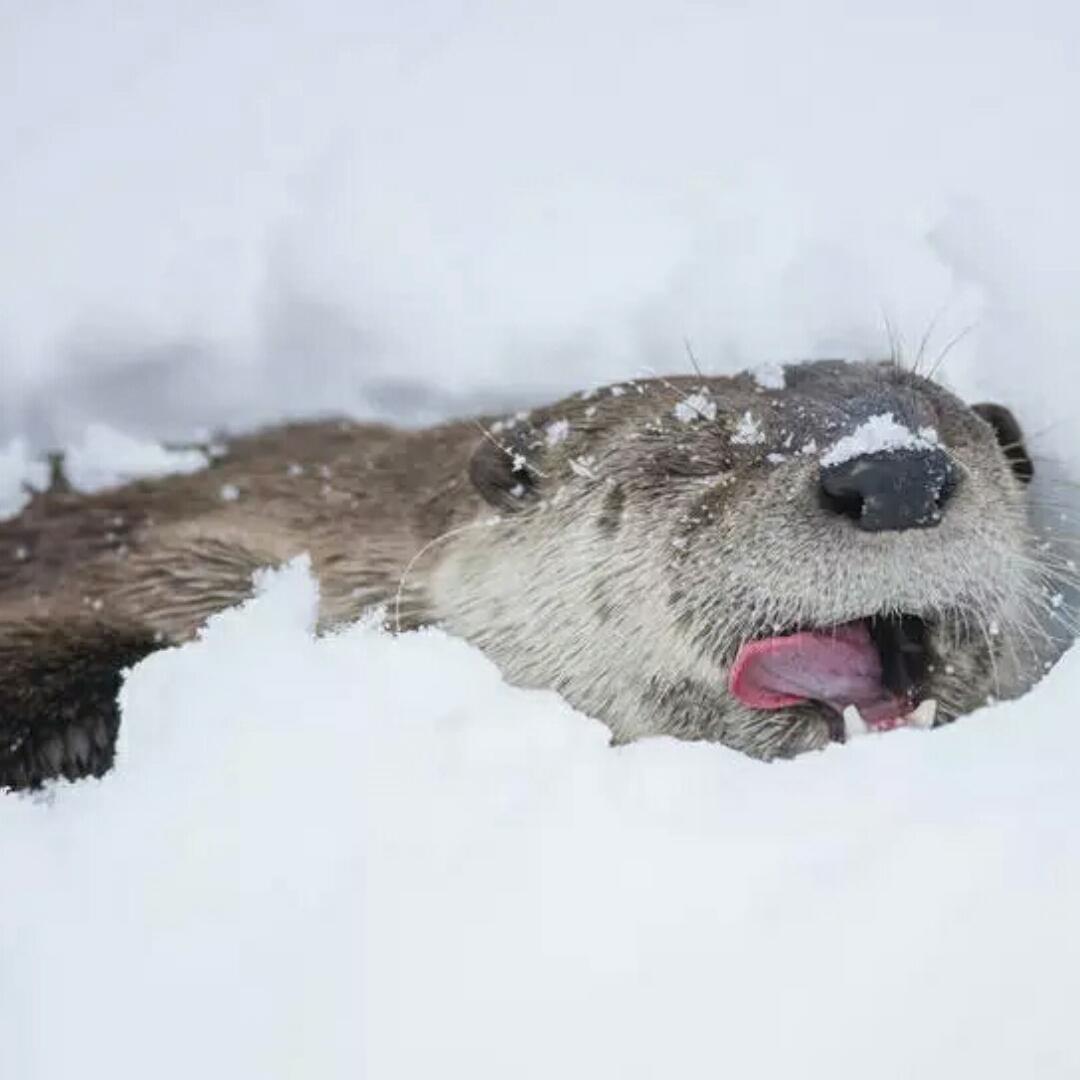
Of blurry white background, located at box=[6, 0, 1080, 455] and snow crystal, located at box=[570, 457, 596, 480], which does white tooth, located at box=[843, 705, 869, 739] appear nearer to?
snow crystal, located at box=[570, 457, 596, 480]

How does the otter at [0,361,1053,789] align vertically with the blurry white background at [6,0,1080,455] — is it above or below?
below

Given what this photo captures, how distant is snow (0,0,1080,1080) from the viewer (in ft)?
8.07

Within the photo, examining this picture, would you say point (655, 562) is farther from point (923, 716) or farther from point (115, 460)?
point (115, 460)

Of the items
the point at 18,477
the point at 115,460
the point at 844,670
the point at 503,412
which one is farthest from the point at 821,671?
the point at 18,477

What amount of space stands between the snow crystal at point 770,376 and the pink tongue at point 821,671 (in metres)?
0.54

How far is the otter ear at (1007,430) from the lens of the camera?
3719mm

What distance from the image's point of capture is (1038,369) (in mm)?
4043

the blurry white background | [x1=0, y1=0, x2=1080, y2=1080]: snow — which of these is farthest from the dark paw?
the blurry white background

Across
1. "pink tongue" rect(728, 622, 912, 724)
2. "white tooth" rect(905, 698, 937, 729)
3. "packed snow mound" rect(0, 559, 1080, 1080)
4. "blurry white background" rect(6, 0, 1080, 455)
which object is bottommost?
"packed snow mound" rect(0, 559, 1080, 1080)

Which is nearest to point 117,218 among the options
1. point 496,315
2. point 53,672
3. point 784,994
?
point 496,315

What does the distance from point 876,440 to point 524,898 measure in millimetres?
1007

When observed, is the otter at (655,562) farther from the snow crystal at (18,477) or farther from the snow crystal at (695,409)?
the snow crystal at (18,477)

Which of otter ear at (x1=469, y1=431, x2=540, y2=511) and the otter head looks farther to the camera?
otter ear at (x1=469, y1=431, x2=540, y2=511)

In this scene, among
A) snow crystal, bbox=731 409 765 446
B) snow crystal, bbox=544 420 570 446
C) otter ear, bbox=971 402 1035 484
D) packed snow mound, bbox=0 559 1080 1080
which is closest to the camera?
packed snow mound, bbox=0 559 1080 1080
